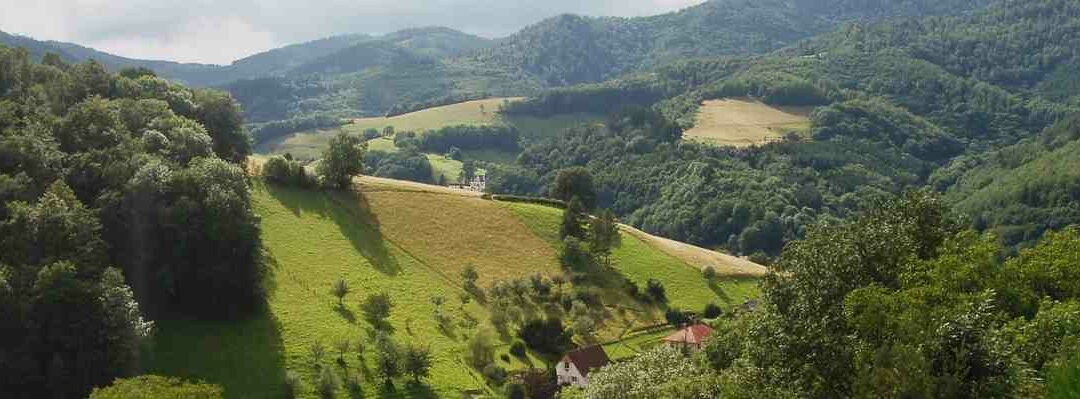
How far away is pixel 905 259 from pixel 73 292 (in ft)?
146

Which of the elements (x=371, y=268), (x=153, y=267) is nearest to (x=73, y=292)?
(x=153, y=267)

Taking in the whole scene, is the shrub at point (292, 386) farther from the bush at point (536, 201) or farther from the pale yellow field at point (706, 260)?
the bush at point (536, 201)

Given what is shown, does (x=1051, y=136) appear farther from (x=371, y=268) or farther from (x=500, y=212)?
(x=371, y=268)

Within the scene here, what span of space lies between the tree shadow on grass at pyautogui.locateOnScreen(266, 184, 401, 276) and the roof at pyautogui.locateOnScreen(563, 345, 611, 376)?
21542mm

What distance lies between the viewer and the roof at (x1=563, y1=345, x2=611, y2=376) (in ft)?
218

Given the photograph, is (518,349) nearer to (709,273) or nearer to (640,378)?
(709,273)

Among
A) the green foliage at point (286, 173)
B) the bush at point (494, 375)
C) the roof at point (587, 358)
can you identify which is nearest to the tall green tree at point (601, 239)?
the roof at point (587, 358)

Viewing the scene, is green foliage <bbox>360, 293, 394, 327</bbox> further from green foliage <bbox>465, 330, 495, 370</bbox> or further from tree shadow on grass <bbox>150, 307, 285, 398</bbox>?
green foliage <bbox>465, 330, 495, 370</bbox>

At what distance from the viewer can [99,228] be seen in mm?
56719

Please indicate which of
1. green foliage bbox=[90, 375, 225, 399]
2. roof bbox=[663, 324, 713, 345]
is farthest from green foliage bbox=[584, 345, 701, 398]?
roof bbox=[663, 324, 713, 345]

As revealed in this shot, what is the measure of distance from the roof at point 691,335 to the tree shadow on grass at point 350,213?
1043 inches

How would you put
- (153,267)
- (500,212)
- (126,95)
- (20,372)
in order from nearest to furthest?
1. (20,372)
2. (153,267)
3. (126,95)
4. (500,212)

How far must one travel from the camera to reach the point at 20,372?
4728cm

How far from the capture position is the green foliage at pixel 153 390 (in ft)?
123
